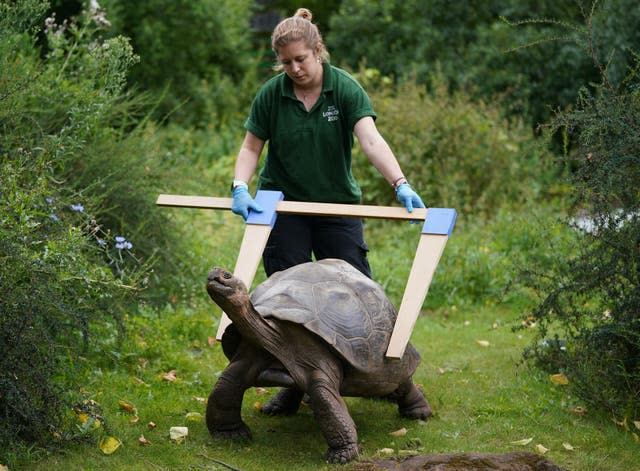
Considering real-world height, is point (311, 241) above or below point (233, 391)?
above

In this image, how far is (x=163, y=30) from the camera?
38.4 ft

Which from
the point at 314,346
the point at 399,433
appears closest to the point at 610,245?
the point at 399,433

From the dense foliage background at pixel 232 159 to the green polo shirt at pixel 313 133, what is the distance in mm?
952

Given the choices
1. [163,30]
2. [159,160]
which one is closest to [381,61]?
[163,30]

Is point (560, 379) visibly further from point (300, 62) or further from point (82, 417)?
point (82, 417)

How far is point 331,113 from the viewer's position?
5.36m

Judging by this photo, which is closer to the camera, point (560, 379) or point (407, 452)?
point (407, 452)

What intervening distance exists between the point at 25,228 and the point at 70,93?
242cm

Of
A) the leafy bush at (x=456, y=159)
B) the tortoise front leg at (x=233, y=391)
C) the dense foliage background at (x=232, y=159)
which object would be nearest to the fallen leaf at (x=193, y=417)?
the tortoise front leg at (x=233, y=391)

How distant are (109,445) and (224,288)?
1105 millimetres

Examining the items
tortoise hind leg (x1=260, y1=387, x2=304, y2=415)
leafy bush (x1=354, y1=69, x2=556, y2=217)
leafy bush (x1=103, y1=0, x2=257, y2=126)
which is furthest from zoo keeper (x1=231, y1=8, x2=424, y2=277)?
leafy bush (x1=103, y1=0, x2=257, y2=126)

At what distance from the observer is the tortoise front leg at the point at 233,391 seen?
4781 mm

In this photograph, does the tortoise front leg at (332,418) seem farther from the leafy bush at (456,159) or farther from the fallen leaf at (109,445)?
the leafy bush at (456,159)

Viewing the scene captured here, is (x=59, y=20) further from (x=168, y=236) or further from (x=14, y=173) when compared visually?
(x=14, y=173)
